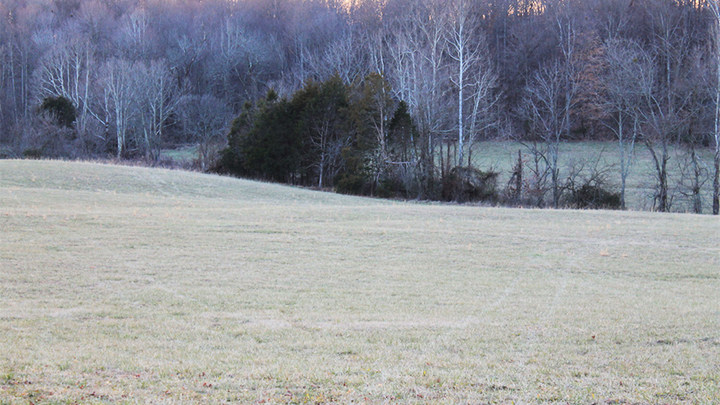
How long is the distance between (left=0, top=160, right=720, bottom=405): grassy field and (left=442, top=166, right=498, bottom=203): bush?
20890 mm

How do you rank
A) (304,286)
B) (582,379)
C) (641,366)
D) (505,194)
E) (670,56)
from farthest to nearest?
(670,56) → (505,194) → (304,286) → (641,366) → (582,379)

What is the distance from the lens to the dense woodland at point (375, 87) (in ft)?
158

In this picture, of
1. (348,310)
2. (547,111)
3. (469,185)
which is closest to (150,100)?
(469,185)

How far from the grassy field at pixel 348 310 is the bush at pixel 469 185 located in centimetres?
2089

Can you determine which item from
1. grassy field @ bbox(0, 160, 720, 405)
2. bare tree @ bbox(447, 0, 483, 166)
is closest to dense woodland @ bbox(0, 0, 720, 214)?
bare tree @ bbox(447, 0, 483, 166)

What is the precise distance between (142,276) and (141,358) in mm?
6330

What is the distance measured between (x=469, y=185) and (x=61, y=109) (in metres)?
46.3

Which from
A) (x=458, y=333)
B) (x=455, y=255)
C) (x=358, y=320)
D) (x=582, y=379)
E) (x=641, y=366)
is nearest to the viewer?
(x=582, y=379)

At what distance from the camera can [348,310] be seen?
1087 cm

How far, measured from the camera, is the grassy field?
634 cm

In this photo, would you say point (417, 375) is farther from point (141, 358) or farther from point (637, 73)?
point (637, 73)

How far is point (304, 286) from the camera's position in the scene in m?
13.1

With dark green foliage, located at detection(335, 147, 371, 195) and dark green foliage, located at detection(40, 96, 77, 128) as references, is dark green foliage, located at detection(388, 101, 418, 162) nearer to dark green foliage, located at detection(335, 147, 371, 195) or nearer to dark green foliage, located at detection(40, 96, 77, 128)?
dark green foliage, located at detection(335, 147, 371, 195)

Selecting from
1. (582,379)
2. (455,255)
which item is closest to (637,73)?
(455,255)
